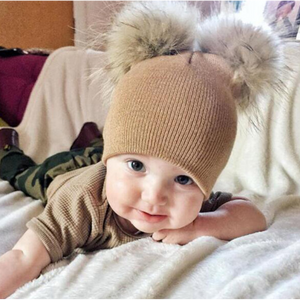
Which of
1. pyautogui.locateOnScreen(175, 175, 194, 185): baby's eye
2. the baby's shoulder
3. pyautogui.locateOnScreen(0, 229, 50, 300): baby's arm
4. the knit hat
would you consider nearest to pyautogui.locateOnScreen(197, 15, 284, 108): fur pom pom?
the knit hat

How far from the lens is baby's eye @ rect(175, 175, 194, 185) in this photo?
2.40 ft

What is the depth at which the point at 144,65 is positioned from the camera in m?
0.77

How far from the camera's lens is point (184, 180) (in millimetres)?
737

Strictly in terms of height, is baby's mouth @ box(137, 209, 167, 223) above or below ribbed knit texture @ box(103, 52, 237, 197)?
below

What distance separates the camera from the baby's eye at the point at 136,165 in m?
0.73

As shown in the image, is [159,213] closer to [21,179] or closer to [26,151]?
[21,179]

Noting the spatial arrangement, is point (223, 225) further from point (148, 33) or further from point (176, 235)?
point (148, 33)

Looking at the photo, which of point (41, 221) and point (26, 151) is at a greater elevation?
point (41, 221)

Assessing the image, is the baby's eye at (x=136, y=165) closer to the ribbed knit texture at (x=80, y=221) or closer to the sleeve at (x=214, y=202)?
the ribbed knit texture at (x=80, y=221)

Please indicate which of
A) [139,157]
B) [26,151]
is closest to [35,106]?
[26,151]

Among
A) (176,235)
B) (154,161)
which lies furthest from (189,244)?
(154,161)

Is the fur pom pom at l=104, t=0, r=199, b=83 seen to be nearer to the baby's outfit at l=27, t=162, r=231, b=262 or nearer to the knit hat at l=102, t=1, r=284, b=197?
the knit hat at l=102, t=1, r=284, b=197

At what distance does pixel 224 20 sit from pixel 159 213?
40cm

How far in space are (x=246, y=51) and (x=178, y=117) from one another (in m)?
0.20
